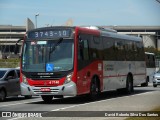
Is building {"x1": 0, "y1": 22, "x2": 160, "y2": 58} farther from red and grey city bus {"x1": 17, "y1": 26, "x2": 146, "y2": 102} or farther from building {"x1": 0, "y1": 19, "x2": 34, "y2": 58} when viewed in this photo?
red and grey city bus {"x1": 17, "y1": 26, "x2": 146, "y2": 102}

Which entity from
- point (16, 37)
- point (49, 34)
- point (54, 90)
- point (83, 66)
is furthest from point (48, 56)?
point (16, 37)

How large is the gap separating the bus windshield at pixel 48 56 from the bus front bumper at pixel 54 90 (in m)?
0.68

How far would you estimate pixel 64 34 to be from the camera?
1814 centimetres

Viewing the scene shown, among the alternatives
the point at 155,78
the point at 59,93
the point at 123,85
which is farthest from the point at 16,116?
the point at 155,78

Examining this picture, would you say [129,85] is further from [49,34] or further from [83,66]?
[49,34]

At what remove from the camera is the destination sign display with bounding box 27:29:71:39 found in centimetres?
1816

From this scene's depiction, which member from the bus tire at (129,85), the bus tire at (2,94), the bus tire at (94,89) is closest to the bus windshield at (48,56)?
the bus tire at (94,89)

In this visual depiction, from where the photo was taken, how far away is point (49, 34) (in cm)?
1841

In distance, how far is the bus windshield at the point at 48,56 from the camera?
57.9 feet

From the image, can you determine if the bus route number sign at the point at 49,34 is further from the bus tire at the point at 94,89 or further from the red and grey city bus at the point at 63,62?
the bus tire at the point at 94,89

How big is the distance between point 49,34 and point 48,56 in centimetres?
109

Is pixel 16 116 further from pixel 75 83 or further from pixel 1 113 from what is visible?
pixel 75 83

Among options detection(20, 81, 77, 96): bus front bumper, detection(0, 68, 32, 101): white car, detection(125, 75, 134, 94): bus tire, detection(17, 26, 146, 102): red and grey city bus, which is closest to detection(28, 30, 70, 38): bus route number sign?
detection(17, 26, 146, 102): red and grey city bus

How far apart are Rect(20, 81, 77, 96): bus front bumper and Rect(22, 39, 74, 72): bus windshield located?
676 mm
